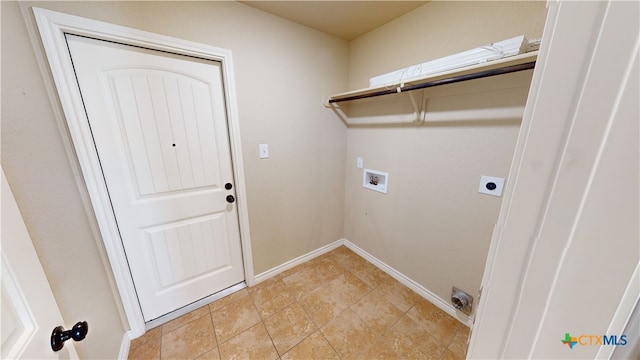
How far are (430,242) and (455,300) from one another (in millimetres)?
422

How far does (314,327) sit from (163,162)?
154 cm

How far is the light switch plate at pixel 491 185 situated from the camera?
126 centimetres

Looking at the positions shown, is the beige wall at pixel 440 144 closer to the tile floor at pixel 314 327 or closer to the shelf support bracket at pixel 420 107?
the shelf support bracket at pixel 420 107

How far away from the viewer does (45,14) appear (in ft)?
3.12

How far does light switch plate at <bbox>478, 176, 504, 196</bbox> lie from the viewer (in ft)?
4.13

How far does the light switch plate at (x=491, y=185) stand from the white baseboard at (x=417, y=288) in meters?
0.89

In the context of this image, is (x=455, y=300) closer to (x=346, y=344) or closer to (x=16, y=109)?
(x=346, y=344)

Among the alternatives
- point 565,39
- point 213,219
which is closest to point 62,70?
point 213,219

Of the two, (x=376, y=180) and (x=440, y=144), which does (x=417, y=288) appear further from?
(x=440, y=144)

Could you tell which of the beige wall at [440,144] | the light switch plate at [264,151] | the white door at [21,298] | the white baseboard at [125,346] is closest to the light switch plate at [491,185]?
the beige wall at [440,144]

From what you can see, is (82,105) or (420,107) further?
(420,107)

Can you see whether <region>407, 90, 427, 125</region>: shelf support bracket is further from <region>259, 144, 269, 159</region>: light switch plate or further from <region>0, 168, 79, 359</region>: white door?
<region>0, 168, 79, 359</region>: white door

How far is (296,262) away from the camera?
215 centimetres

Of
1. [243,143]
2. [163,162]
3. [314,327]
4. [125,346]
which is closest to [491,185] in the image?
[314,327]
